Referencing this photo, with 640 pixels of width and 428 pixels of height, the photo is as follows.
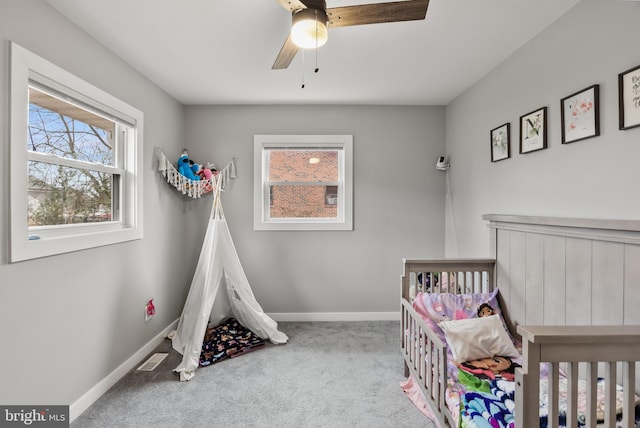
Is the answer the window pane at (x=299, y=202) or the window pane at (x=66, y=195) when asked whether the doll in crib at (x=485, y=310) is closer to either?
the window pane at (x=299, y=202)

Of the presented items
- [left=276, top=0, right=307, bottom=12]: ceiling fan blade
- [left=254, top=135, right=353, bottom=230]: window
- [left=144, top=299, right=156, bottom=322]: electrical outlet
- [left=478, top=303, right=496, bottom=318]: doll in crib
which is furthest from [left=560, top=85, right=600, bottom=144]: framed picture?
[left=144, top=299, right=156, bottom=322]: electrical outlet

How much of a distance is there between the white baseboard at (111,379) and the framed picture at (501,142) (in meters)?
3.28

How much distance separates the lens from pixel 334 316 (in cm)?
347

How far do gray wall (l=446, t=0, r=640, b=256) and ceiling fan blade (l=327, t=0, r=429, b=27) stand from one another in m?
0.93

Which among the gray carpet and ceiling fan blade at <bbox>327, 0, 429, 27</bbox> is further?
the gray carpet

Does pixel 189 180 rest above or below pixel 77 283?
above

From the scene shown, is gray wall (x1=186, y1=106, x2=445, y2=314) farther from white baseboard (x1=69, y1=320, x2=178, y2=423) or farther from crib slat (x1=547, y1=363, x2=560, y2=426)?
crib slat (x1=547, y1=363, x2=560, y2=426)

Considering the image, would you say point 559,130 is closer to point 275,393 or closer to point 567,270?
point 567,270

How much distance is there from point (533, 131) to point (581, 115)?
37 centimetres

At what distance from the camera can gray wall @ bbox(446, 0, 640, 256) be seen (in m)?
1.43

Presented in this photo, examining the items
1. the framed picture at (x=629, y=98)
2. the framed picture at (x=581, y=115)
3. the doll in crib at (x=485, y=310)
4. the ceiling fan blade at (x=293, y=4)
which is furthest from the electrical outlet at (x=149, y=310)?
the framed picture at (x=629, y=98)

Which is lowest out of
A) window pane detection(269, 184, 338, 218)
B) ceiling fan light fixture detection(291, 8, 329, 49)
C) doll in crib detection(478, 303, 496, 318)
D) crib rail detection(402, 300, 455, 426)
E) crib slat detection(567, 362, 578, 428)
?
crib rail detection(402, 300, 455, 426)

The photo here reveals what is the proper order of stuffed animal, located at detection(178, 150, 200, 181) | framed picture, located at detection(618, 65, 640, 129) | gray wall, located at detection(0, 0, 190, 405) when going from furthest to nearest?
stuffed animal, located at detection(178, 150, 200, 181)
gray wall, located at detection(0, 0, 190, 405)
framed picture, located at detection(618, 65, 640, 129)

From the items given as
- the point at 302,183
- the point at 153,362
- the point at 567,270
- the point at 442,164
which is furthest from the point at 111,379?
the point at 442,164
